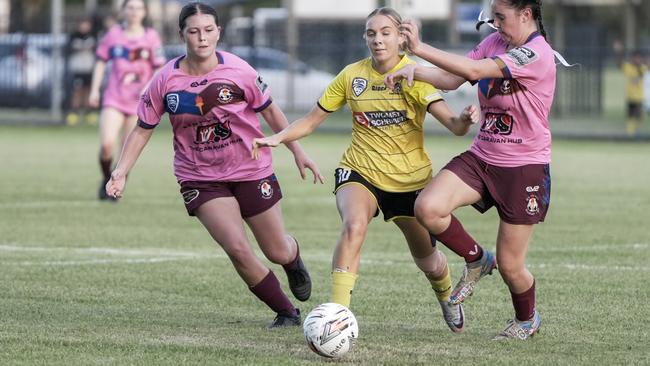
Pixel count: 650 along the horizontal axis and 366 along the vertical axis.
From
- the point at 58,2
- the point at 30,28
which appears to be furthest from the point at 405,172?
the point at 30,28

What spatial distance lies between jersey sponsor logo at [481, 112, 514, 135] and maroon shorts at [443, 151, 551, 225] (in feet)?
0.60

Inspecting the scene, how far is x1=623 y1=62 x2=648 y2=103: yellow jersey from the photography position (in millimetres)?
27734

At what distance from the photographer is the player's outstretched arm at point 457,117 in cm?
697

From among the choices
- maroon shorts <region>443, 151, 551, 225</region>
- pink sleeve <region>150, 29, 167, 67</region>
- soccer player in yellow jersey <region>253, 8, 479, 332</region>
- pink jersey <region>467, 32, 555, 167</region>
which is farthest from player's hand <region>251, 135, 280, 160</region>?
pink sleeve <region>150, 29, 167, 67</region>

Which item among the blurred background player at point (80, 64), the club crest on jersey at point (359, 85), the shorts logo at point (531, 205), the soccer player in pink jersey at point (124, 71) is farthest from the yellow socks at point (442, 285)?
the blurred background player at point (80, 64)

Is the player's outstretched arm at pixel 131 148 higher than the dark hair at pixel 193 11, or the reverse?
the dark hair at pixel 193 11

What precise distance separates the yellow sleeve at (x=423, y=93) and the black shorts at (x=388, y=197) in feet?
1.69

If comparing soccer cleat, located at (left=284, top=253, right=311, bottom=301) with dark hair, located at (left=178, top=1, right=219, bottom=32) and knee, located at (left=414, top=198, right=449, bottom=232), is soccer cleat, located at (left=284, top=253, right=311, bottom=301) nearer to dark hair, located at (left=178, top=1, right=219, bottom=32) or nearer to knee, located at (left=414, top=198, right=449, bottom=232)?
knee, located at (left=414, top=198, right=449, bottom=232)

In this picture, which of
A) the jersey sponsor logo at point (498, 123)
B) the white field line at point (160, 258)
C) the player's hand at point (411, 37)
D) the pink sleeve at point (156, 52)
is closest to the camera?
the player's hand at point (411, 37)

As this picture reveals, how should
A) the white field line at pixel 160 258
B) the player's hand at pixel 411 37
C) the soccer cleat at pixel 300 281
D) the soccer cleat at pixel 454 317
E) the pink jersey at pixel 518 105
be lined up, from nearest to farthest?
the player's hand at pixel 411 37
the pink jersey at pixel 518 105
the soccer cleat at pixel 454 317
the soccer cleat at pixel 300 281
the white field line at pixel 160 258

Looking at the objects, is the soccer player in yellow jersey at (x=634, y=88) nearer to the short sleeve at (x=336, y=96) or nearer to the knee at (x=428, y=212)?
the short sleeve at (x=336, y=96)

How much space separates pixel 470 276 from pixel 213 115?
68.2 inches

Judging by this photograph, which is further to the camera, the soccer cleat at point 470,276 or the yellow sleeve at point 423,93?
the soccer cleat at point 470,276

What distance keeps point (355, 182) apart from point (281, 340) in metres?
0.96
